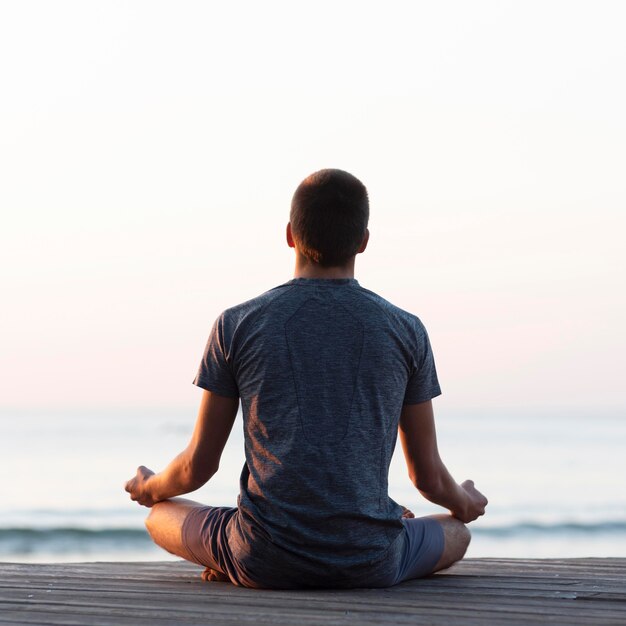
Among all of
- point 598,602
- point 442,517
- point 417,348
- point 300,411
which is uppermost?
point 417,348

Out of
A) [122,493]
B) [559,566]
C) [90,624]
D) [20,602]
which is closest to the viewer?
[90,624]

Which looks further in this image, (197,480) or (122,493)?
(122,493)

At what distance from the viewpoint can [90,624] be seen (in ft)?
8.75

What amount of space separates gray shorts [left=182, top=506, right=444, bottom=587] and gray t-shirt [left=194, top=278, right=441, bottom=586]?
7.3 inches

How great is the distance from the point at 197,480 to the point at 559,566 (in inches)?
65.0

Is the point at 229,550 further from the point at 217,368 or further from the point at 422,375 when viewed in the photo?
the point at 422,375

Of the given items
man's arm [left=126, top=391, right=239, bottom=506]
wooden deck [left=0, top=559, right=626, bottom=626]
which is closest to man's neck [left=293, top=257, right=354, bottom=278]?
man's arm [left=126, top=391, right=239, bottom=506]

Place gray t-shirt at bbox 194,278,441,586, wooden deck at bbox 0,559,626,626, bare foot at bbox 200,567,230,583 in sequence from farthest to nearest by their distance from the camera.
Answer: bare foot at bbox 200,567,230,583, gray t-shirt at bbox 194,278,441,586, wooden deck at bbox 0,559,626,626

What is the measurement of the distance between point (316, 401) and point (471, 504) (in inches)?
36.6

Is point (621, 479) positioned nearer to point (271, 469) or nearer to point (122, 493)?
point (122, 493)

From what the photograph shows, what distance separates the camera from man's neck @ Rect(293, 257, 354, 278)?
3.16 m

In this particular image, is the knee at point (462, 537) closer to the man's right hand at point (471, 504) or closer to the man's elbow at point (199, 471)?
the man's right hand at point (471, 504)

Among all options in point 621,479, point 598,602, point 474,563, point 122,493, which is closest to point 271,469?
point 598,602

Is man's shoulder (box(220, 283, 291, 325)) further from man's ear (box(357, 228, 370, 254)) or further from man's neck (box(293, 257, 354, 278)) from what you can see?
man's ear (box(357, 228, 370, 254))
